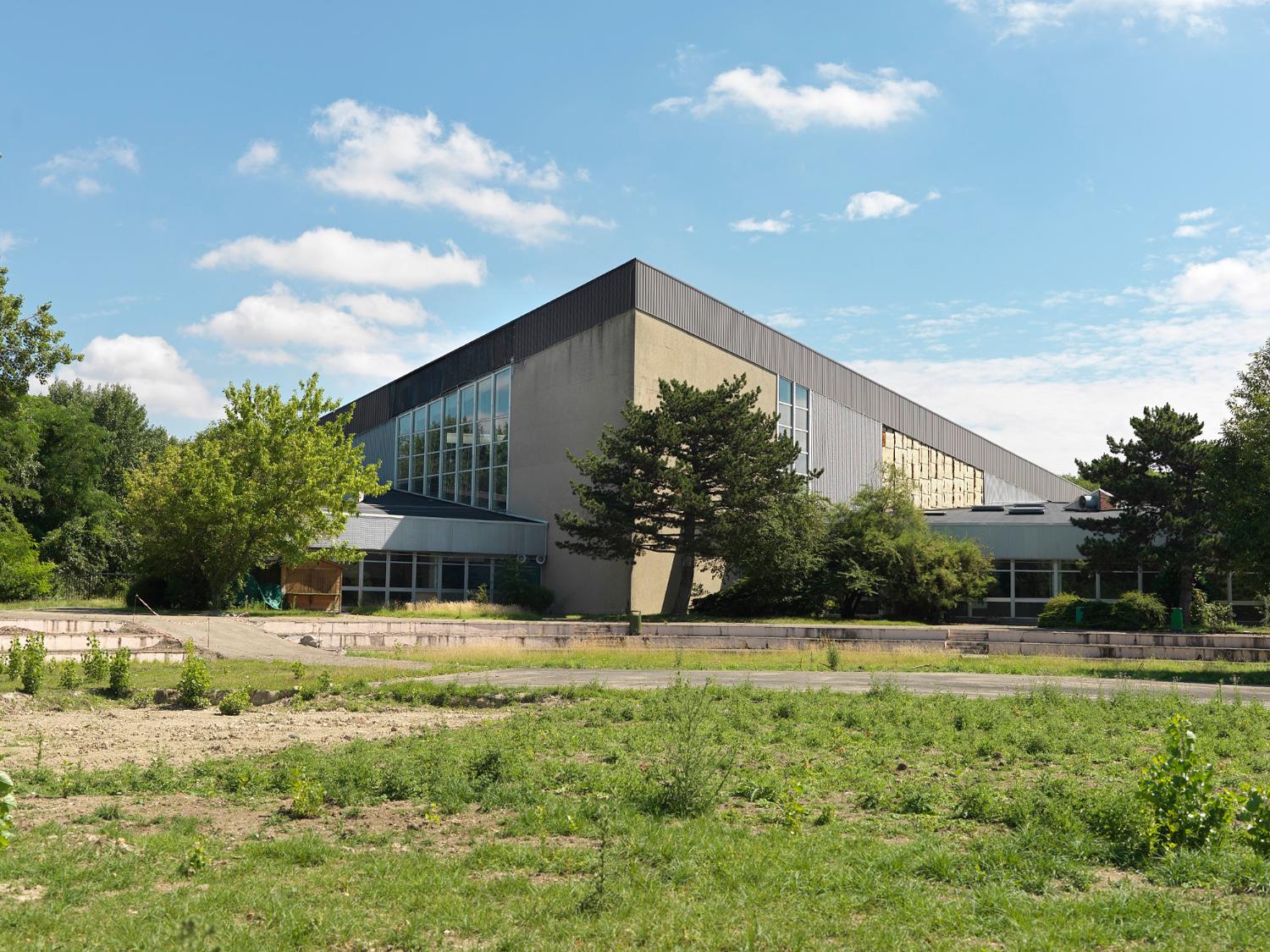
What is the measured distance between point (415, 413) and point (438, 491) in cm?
582

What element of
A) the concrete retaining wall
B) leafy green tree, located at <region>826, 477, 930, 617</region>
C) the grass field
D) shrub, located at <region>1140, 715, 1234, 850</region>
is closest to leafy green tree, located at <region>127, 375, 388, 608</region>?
the concrete retaining wall

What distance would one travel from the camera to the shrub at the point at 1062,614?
39031mm

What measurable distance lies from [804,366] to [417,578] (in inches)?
888

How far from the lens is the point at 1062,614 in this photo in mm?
39281

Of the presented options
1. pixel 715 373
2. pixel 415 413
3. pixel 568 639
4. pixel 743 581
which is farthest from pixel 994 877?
pixel 415 413

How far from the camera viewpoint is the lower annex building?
146ft

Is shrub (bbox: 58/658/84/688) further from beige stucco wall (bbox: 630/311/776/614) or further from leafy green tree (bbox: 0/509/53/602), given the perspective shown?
leafy green tree (bbox: 0/509/53/602)

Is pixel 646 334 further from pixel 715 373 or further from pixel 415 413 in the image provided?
pixel 415 413

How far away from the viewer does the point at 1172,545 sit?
132ft

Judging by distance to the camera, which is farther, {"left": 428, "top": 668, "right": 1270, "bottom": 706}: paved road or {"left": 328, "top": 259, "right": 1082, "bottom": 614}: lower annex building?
{"left": 328, "top": 259, "right": 1082, "bottom": 614}: lower annex building

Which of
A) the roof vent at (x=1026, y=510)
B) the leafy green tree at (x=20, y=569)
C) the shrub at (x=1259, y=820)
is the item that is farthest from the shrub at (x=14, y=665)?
the roof vent at (x=1026, y=510)

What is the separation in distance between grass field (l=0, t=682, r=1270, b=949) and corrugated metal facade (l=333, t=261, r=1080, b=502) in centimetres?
3582

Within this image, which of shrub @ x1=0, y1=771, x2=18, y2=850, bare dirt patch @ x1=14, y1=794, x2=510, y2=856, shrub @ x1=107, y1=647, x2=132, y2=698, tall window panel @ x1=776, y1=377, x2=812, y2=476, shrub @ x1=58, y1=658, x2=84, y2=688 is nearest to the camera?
shrub @ x1=0, y1=771, x2=18, y2=850

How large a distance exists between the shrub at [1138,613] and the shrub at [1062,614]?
1404mm
